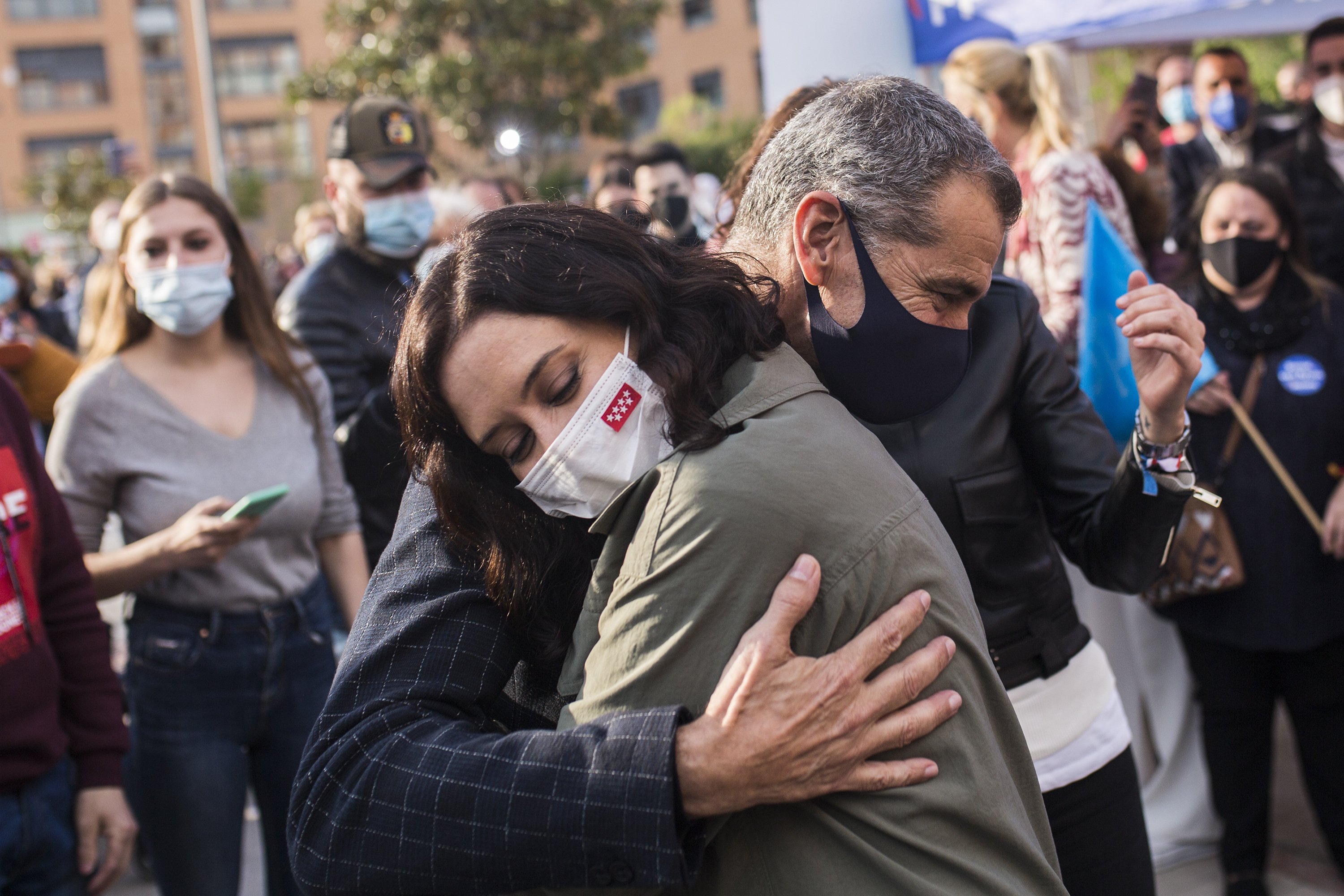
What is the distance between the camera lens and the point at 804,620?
1327mm

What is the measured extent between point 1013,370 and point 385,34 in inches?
884

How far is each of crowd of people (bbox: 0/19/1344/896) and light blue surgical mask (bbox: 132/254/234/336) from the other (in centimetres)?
1

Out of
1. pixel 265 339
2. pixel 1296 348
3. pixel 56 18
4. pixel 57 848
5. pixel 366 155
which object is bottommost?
pixel 57 848

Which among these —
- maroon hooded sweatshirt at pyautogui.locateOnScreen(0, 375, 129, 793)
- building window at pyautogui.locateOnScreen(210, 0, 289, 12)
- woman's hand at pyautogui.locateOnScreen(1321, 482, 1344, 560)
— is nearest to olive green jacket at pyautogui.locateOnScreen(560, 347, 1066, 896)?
maroon hooded sweatshirt at pyautogui.locateOnScreen(0, 375, 129, 793)

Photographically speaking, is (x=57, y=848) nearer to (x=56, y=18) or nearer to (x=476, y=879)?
(x=476, y=879)

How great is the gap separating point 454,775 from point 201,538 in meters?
1.66

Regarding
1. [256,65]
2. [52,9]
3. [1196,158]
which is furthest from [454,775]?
[52,9]

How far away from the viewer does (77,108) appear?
48031mm

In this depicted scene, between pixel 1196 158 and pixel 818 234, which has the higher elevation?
pixel 1196 158

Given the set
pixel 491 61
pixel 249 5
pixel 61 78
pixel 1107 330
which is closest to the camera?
pixel 1107 330

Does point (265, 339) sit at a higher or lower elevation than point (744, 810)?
higher

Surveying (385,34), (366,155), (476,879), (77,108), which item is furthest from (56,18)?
(476,879)

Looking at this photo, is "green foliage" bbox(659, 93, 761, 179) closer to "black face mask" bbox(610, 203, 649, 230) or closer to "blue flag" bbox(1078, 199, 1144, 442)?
"blue flag" bbox(1078, 199, 1144, 442)

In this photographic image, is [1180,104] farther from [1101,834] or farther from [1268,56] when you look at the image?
[1268,56]
